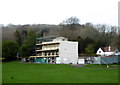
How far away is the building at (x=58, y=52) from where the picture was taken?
2156 inches

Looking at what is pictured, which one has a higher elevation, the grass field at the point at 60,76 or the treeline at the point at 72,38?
the treeline at the point at 72,38

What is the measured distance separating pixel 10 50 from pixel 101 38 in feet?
113

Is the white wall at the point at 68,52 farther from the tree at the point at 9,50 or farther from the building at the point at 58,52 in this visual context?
the tree at the point at 9,50

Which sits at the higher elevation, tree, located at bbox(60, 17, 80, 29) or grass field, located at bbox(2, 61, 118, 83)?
tree, located at bbox(60, 17, 80, 29)

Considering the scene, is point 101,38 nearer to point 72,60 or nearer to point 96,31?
point 96,31

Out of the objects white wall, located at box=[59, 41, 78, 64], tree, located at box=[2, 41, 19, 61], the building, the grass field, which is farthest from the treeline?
the grass field

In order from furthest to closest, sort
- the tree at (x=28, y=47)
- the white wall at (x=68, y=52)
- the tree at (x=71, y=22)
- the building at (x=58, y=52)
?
the tree at (x=71, y=22) → the tree at (x=28, y=47) → the white wall at (x=68, y=52) → the building at (x=58, y=52)

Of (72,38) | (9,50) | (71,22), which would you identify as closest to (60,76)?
(9,50)

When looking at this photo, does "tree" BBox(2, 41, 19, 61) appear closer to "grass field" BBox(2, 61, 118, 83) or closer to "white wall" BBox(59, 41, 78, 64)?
"white wall" BBox(59, 41, 78, 64)

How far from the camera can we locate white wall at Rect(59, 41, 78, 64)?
180 feet

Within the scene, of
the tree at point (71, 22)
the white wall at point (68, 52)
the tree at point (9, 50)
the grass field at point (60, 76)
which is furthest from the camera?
the tree at point (71, 22)

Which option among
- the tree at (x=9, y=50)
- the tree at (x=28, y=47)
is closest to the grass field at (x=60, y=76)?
the tree at (x=28, y=47)

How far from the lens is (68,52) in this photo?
56.2m

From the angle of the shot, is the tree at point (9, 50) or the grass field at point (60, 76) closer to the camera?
the grass field at point (60, 76)
